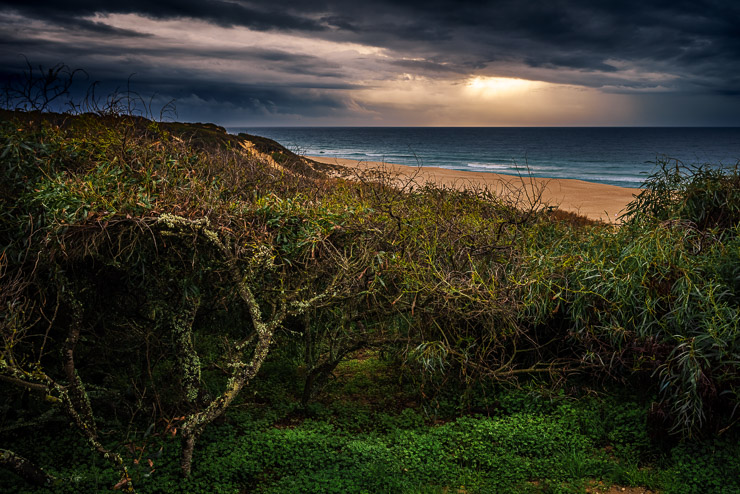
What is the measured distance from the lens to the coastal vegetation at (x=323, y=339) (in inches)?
189

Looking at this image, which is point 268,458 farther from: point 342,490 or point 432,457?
point 432,457

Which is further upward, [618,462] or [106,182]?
[106,182]

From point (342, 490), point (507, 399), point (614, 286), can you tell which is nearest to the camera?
point (342, 490)

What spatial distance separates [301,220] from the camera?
5391 millimetres

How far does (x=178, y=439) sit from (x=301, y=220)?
2.69 m

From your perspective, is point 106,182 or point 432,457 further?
point 432,457

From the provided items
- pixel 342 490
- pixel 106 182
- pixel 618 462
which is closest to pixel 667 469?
pixel 618 462

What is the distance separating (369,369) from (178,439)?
334 cm

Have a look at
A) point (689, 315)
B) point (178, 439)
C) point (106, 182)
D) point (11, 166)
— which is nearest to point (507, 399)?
point (689, 315)

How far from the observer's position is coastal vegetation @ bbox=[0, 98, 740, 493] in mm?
4812

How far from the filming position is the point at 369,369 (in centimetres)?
818

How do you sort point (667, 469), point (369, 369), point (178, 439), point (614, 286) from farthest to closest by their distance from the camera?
point (369, 369)
point (614, 286)
point (178, 439)
point (667, 469)

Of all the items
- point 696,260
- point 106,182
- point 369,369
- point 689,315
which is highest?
point 106,182

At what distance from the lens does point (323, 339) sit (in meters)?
6.71
